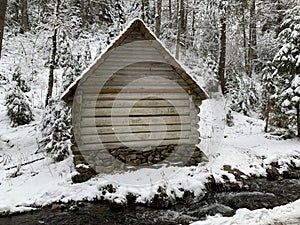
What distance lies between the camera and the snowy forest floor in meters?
→ 7.87

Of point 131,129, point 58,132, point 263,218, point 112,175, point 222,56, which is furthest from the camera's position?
point 222,56

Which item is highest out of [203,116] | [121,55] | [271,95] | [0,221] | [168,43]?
[168,43]

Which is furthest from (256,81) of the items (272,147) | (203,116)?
(272,147)

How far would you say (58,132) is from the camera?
10.4 meters

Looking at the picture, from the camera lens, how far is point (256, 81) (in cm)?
2155

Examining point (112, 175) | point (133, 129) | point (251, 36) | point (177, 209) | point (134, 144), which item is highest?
point (251, 36)

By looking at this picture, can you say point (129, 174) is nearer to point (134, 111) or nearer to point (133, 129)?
point (133, 129)

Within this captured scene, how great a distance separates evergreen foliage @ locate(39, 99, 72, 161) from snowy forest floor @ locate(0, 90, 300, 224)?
34 cm

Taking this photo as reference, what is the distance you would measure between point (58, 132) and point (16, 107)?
12.4ft

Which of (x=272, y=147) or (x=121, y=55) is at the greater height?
(x=121, y=55)

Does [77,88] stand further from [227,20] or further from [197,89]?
[227,20]

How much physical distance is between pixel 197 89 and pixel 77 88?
12.1 feet

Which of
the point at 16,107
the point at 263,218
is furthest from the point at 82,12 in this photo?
the point at 263,218

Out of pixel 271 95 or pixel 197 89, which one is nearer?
pixel 197 89
